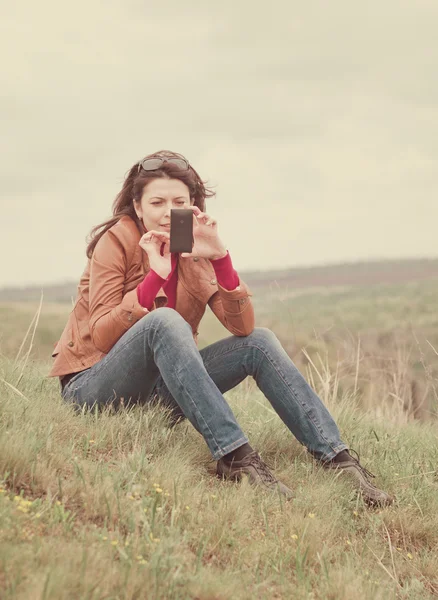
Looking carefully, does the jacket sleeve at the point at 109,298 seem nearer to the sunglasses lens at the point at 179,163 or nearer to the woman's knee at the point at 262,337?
Result: the sunglasses lens at the point at 179,163

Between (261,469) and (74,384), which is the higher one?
(74,384)

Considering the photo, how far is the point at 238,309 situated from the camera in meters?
3.49

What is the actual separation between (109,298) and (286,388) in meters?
0.97

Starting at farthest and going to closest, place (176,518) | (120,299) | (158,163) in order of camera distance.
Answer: (158,163)
(120,299)
(176,518)

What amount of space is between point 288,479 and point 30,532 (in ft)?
5.12

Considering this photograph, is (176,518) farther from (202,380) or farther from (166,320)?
(166,320)

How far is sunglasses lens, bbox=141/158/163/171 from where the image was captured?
140 inches

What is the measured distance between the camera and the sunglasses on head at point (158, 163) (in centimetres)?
357

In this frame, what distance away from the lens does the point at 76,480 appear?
2641mm

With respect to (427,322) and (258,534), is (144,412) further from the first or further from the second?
(427,322)

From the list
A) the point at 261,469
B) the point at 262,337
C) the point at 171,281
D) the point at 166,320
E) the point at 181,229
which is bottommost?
the point at 261,469

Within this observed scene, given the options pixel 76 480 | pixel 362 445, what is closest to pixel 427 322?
pixel 362 445

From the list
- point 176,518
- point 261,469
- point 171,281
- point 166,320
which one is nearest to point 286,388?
point 261,469

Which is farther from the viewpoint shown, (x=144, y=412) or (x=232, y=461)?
(x=144, y=412)
